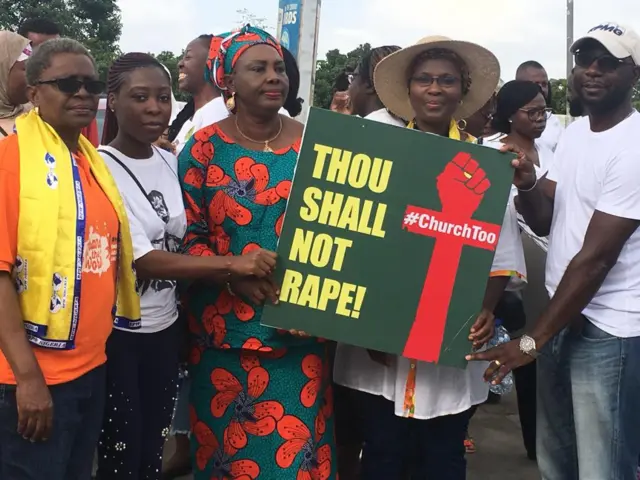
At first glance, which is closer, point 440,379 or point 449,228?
point 449,228

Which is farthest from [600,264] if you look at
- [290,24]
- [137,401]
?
[290,24]

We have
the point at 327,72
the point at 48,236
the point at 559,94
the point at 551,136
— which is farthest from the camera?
the point at 327,72

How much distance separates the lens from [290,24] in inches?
224

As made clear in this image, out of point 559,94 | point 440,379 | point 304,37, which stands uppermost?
point 559,94

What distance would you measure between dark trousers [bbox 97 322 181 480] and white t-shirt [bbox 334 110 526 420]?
707mm

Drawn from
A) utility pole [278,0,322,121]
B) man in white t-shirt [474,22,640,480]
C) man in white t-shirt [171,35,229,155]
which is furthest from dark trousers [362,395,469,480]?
utility pole [278,0,322,121]

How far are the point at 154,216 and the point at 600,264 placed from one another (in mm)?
1483

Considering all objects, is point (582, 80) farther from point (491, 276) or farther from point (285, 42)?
point (285, 42)

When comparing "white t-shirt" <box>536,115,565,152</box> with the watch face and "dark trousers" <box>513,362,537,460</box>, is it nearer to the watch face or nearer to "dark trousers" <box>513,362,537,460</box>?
"dark trousers" <box>513,362,537,460</box>

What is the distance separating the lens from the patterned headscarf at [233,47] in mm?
2455

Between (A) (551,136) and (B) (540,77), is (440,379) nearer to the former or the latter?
(A) (551,136)

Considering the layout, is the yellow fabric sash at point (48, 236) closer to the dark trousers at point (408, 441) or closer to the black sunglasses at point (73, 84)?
the black sunglasses at point (73, 84)

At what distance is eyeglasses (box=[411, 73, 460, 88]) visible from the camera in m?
2.45

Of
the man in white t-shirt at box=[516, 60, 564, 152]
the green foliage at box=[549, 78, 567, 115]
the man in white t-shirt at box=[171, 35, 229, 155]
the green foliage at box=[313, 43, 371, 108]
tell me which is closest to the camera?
the man in white t-shirt at box=[171, 35, 229, 155]
